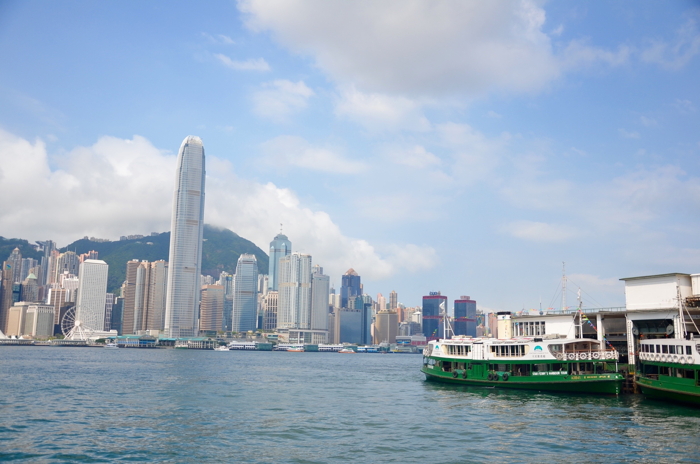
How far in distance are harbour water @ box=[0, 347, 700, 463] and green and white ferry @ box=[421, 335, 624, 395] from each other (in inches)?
71.1

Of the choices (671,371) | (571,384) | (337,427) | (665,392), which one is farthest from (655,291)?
(337,427)

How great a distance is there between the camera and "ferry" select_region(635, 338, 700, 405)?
4669 centimetres

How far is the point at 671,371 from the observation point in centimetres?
4981

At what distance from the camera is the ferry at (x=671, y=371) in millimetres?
46688

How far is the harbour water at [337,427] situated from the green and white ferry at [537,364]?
181cm

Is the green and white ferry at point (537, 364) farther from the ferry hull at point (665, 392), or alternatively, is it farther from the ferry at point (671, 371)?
the ferry at point (671, 371)

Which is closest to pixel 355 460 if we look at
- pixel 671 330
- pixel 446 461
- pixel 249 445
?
pixel 446 461

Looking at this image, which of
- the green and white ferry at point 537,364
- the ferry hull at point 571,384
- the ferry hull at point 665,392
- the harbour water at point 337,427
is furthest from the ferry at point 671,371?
the green and white ferry at point 537,364

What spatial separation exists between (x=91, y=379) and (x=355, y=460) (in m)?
58.1

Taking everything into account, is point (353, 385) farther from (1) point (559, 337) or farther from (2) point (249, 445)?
(2) point (249, 445)

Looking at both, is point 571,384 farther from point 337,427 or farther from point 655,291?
point 337,427

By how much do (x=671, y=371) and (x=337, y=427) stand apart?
29352 mm

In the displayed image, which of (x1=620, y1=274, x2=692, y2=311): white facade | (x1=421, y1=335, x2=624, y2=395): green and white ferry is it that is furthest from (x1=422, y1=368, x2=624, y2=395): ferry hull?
(x1=620, y1=274, x2=692, y2=311): white facade

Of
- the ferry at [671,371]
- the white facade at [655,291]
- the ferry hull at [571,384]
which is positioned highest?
the white facade at [655,291]
